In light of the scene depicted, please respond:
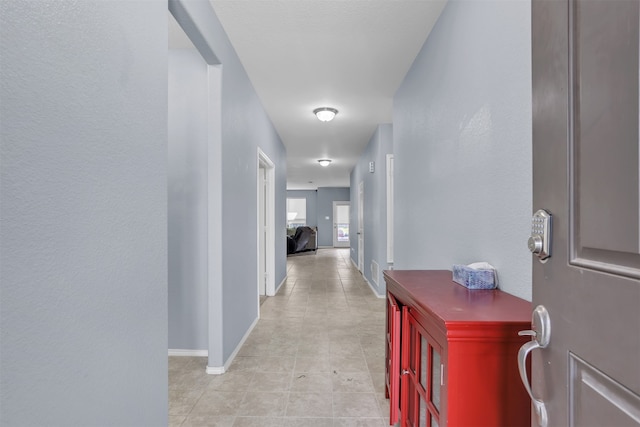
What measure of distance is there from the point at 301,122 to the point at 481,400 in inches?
163

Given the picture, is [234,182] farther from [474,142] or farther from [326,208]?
[326,208]

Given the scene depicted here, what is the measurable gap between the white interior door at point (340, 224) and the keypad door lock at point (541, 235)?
1276cm

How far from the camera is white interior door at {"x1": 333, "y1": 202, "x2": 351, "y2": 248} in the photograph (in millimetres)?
13500

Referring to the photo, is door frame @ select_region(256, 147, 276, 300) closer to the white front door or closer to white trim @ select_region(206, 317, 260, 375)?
white trim @ select_region(206, 317, 260, 375)

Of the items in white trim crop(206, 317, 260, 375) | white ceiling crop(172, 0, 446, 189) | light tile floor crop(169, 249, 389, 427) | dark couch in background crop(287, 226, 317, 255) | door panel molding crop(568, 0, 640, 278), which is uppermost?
white ceiling crop(172, 0, 446, 189)

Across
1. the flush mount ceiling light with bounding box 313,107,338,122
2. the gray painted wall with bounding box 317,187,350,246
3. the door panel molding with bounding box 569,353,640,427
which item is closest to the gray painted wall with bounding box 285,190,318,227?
the gray painted wall with bounding box 317,187,350,246

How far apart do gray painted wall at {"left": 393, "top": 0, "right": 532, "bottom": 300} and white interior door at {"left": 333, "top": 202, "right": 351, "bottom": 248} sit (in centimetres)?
1072

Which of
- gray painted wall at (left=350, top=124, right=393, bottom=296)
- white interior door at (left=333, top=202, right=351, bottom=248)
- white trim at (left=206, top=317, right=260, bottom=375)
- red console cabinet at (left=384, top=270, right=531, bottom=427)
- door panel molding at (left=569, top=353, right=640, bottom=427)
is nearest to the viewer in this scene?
door panel molding at (left=569, top=353, right=640, bottom=427)

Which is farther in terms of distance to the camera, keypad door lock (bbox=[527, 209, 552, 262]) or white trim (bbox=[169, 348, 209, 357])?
white trim (bbox=[169, 348, 209, 357])

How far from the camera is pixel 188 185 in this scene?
2602 mm

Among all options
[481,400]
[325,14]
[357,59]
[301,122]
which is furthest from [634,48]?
[301,122]

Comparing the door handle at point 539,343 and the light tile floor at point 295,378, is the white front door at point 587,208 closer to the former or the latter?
the door handle at point 539,343

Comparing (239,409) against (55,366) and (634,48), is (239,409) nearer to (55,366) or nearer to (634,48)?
(55,366)

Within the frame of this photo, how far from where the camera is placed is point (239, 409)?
1963 mm
